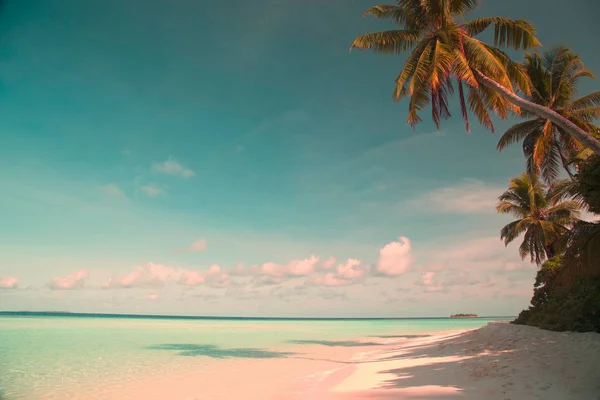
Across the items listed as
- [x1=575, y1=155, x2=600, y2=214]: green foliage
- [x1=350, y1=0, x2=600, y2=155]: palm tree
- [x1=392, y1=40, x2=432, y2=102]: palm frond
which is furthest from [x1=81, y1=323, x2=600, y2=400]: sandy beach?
[x1=392, y1=40, x2=432, y2=102]: palm frond

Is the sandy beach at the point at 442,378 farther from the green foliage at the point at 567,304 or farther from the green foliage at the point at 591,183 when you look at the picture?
the green foliage at the point at 591,183

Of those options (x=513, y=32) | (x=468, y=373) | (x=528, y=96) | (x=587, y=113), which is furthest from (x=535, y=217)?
→ (x=468, y=373)

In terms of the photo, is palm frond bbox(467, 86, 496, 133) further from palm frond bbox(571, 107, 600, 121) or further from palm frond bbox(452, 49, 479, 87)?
palm frond bbox(571, 107, 600, 121)

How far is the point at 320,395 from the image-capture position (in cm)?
882

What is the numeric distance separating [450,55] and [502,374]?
9469 mm

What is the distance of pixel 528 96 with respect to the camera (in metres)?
13.9

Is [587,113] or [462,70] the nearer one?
[462,70]

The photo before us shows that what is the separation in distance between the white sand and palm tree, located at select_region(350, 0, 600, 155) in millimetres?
6866

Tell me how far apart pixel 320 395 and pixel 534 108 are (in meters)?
10.1

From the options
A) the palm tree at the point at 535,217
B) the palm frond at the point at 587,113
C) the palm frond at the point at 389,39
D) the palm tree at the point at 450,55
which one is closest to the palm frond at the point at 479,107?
the palm tree at the point at 450,55

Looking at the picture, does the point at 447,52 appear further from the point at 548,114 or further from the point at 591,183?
the point at 591,183

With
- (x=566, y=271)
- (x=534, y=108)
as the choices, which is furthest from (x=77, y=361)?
(x=534, y=108)

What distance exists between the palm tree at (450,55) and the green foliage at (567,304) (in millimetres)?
5988

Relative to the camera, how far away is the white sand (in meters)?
6.87
